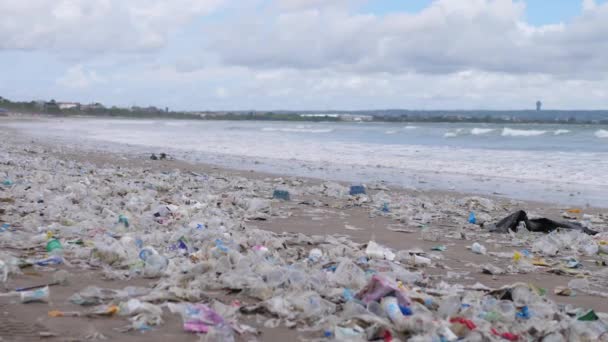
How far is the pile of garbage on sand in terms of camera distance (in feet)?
10.8

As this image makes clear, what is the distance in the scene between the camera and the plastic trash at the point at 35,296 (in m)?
3.57

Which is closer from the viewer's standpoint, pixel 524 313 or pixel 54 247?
pixel 524 313

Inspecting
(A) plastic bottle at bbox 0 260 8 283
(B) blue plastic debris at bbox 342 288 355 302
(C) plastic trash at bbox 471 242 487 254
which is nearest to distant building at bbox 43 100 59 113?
(C) plastic trash at bbox 471 242 487 254

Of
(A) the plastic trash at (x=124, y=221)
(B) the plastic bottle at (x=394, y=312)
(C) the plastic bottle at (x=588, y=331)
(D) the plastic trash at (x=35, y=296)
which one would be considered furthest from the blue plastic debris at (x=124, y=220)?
(C) the plastic bottle at (x=588, y=331)

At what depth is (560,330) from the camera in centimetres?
331

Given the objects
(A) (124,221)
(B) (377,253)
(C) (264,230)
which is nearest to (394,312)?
(B) (377,253)

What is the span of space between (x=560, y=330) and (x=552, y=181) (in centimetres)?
1251

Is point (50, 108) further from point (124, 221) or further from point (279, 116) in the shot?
point (124, 221)

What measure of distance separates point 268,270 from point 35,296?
1.51 m

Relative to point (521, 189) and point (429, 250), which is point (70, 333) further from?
point (521, 189)

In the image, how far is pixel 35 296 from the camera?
3.58 meters

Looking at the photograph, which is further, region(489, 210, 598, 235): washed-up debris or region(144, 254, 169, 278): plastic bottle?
region(489, 210, 598, 235): washed-up debris

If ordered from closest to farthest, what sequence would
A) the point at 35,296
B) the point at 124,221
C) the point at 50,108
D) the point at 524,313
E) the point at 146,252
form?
the point at 35,296
the point at 524,313
the point at 146,252
the point at 124,221
the point at 50,108

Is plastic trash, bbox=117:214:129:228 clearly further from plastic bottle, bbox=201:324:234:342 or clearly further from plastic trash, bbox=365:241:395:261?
plastic bottle, bbox=201:324:234:342
